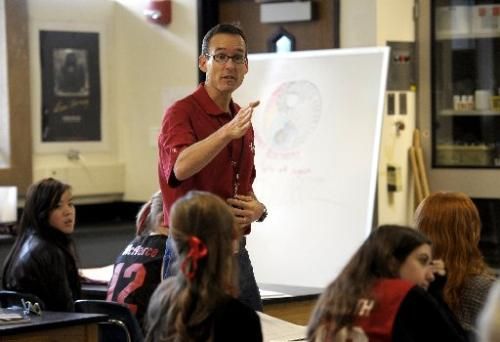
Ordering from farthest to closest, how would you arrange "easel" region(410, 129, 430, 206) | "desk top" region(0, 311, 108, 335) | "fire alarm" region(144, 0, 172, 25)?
"fire alarm" region(144, 0, 172, 25)
"easel" region(410, 129, 430, 206)
"desk top" region(0, 311, 108, 335)

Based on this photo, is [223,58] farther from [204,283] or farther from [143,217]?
[143,217]

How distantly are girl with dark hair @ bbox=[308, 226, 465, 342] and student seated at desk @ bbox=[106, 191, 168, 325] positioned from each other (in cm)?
173

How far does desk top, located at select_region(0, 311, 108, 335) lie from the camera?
11.1ft

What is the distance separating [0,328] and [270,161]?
8.90 ft

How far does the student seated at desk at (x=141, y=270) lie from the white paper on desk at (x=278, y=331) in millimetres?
856

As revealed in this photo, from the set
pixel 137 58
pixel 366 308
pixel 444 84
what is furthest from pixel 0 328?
pixel 137 58

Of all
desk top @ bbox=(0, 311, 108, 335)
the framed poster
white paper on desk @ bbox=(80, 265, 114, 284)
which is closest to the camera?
desk top @ bbox=(0, 311, 108, 335)

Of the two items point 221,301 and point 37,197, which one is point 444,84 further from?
point 221,301

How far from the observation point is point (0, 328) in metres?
3.38

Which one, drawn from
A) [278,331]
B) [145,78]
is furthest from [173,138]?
[145,78]

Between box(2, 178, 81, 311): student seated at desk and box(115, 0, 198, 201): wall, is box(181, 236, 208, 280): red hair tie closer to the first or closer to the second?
box(2, 178, 81, 311): student seated at desk

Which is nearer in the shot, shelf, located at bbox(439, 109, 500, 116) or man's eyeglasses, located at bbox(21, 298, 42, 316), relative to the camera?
man's eyeglasses, located at bbox(21, 298, 42, 316)

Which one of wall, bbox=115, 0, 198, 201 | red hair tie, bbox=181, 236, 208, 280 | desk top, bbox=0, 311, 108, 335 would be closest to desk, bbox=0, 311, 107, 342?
desk top, bbox=0, 311, 108, 335

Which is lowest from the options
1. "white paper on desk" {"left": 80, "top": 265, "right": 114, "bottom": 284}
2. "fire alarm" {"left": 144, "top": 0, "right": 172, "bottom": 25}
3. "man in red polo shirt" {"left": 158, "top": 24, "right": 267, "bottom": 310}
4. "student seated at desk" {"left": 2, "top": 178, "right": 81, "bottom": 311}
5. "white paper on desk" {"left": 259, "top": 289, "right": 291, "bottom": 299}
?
"white paper on desk" {"left": 80, "top": 265, "right": 114, "bottom": 284}
